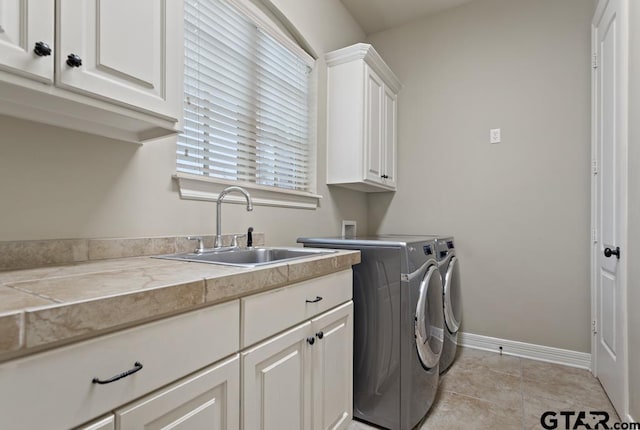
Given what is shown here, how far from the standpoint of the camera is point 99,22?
94 cm

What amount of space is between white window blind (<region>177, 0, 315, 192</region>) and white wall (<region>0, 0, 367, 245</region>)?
0.61 feet

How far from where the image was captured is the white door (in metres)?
1.76

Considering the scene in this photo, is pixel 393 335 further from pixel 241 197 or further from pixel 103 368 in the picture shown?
pixel 103 368

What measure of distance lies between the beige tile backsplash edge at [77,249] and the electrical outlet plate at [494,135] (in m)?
2.49

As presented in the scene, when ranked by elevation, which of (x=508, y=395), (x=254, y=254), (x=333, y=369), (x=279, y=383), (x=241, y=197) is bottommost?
(x=508, y=395)

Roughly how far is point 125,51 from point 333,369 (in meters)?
1.39

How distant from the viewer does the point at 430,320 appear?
1.88 m

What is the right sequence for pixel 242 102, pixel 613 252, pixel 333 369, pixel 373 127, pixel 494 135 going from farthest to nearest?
1. pixel 494 135
2. pixel 373 127
3. pixel 242 102
4. pixel 613 252
5. pixel 333 369

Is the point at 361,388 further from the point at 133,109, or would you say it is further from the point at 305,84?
the point at 305,84

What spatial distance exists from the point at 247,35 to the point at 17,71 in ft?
4.62

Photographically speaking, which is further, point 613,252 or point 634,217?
point 613,252

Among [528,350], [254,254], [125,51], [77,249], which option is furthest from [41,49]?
[528,350]

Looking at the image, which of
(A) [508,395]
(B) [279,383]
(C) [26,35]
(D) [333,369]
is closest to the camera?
(C) [26,35]

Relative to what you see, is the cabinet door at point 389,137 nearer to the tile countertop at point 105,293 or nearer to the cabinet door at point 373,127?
the cabinet door at point 373,127
